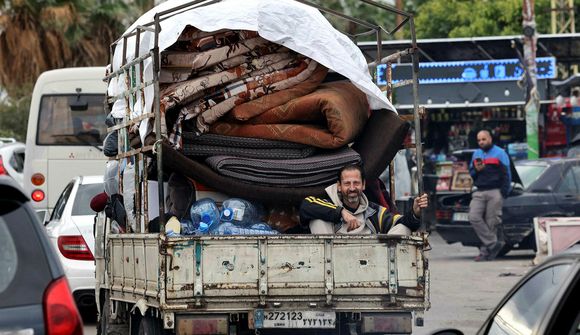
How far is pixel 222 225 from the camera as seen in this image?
33.2ft

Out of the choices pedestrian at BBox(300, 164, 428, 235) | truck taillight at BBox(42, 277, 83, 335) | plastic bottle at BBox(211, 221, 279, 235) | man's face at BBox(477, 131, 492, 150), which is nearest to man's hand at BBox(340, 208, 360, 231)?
pedestrian at BBox(300, 164, 428, 235)

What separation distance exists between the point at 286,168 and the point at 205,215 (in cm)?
78

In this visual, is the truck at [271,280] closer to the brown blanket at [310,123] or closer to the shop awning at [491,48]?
the brown blanket at [310,123]

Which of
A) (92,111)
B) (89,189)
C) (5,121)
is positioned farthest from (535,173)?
(5,121)

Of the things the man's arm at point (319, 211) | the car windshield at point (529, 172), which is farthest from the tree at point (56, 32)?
the man's arm at point (319, 211)

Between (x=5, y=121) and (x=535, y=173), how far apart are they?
37.1m

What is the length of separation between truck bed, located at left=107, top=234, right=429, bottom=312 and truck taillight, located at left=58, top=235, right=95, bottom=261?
4.31 meters

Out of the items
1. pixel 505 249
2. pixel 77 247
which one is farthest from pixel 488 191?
pixel 77 247

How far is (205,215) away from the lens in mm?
10156

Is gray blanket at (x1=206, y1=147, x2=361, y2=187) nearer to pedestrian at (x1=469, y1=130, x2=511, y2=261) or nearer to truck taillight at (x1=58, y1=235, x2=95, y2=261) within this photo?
truck taillight at (x1=58, y1=235, x2=95, y2=261)

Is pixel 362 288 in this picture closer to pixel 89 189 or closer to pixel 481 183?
pixel 89 189

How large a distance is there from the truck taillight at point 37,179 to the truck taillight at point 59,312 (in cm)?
1615

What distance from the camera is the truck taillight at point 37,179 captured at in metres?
21.5

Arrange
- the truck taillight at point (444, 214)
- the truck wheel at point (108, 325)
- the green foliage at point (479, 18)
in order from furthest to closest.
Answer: the green foliage at point (479, 18), the truck taillight at point (444, 214), the truck wheel at point (108, 325)
